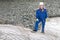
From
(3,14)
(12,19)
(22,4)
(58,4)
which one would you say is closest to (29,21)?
(12,19)

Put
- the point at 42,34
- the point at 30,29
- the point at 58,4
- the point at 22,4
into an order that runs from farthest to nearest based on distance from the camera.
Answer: the point at 58,4
the point at 22,4
the point at 30,29
the point at 42,34

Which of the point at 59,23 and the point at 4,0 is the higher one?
the point at 4,0

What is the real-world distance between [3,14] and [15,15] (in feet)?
2.31

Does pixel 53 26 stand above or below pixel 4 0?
below

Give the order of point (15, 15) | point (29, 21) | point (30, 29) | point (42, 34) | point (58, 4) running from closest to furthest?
point (42, 34) → point (30, 29) → point (29, 21) → point (15, 15) → point (58, 4)

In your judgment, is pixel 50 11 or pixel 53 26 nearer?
pixel 53 26

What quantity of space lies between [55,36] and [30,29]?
130 cm

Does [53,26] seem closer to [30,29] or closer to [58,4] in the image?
[30,29]

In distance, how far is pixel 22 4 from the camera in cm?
1417

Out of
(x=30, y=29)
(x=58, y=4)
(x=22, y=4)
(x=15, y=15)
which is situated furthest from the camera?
(x=58, y=4)

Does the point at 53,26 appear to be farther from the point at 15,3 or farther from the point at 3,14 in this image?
the point at 15,3

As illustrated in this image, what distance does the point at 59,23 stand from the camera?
483 inches

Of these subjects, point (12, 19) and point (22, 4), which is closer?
point (12, 19)

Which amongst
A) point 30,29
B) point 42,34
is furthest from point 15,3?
point 42,34
